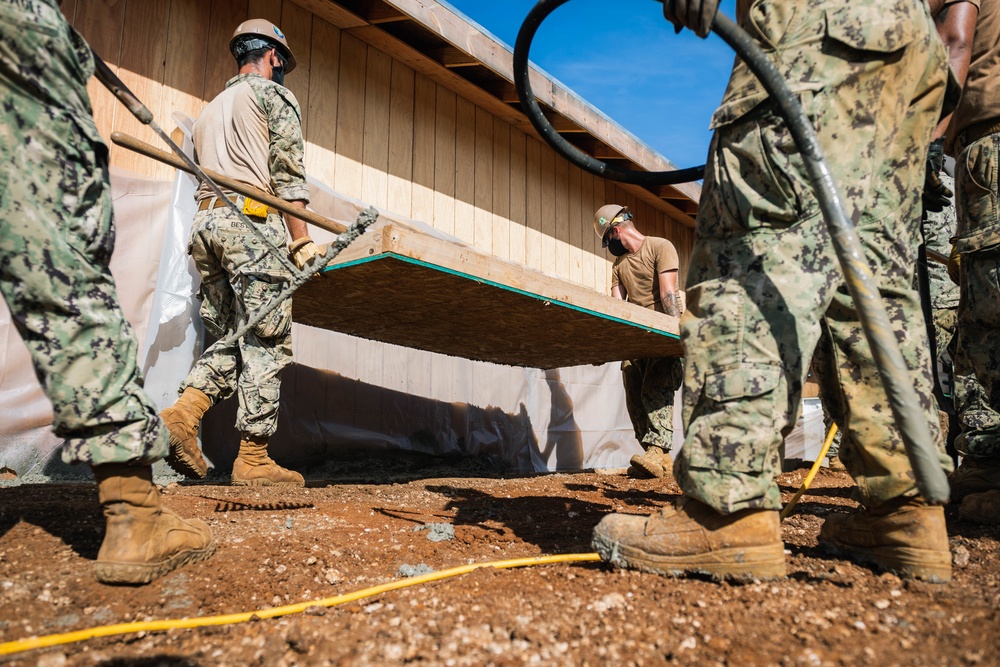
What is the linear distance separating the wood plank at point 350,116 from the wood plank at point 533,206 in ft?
6.64

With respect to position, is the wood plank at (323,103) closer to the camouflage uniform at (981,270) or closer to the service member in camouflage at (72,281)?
the service member in camouflage at (72,281)

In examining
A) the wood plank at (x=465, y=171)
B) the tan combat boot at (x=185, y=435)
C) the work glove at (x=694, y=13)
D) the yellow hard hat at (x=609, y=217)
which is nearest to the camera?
the work glove at (x=694, y=13)

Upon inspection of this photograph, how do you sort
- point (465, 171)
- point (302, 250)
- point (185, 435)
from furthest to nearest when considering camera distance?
1. point (465, 171)
2. point (302, 250)
3. point (185, 435)

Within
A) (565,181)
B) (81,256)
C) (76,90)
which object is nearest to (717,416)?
(81,256)

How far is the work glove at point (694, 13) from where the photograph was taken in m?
1.53

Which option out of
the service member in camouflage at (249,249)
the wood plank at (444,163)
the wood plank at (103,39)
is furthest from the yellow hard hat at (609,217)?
the wood plank at (103,39)

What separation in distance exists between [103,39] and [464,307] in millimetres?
2627

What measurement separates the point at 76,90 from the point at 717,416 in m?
1.67

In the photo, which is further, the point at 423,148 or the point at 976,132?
the point at 423,148

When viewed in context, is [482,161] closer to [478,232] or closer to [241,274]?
Result: [478,232]

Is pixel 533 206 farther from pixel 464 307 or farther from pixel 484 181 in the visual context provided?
pixel 464 307

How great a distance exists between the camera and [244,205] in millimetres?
3332

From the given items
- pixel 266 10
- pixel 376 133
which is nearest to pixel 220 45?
pixel 266 10

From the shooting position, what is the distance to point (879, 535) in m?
1.73
